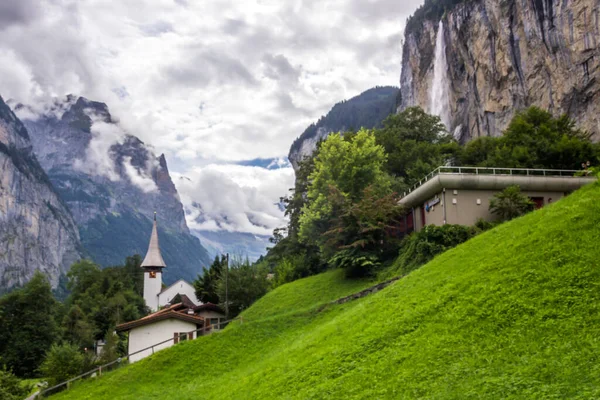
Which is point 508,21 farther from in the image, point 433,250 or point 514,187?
point 433,250

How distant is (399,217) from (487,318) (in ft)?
87.8

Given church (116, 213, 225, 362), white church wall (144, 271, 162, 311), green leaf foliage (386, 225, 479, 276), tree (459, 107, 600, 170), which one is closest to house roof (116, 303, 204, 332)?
church (116, 213, 225, 362)

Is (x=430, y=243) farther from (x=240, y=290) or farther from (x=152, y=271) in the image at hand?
(x=152, y=271)

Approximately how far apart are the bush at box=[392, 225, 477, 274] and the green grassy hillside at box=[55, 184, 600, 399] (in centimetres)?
647

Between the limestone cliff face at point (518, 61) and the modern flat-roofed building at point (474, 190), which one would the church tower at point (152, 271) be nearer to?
the limestone cliff face at point (518, 61)

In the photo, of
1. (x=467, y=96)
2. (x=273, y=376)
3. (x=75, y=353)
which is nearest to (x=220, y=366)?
(x=273, y=376)

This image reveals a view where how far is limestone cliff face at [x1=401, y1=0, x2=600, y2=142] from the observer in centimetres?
6406

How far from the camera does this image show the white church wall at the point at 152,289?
274ft

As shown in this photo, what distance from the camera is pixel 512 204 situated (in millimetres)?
34531

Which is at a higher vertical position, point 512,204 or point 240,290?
point 512,204

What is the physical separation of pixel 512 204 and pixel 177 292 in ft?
192

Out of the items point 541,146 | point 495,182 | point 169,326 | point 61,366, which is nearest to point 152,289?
point 169,326

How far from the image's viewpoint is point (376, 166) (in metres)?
45.5

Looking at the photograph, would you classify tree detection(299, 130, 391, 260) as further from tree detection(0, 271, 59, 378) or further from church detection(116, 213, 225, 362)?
tree detection(0, 271, 59, 378)
